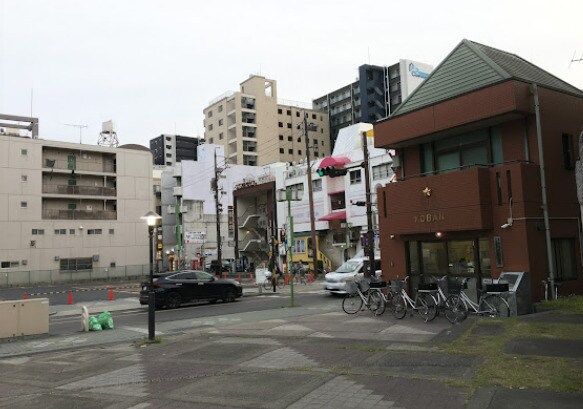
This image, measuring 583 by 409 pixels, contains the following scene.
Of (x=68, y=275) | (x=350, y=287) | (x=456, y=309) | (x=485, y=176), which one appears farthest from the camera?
(x=68, y=275)

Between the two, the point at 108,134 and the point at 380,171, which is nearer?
the point at 380,171

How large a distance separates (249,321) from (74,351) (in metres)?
5.56

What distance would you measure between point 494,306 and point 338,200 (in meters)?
32.2

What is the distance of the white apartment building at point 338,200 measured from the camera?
4066 cm

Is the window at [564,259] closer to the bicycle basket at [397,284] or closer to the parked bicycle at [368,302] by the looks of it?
the bicycle basket at [397,284]

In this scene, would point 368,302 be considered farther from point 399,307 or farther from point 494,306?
point 494,306

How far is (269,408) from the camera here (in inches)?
265

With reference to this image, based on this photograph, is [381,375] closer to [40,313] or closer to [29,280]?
[40,313]

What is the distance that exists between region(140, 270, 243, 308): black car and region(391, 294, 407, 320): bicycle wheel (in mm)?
11385

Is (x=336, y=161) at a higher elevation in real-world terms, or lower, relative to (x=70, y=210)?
higher

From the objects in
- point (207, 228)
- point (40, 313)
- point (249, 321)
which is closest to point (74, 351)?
point (40, 313)

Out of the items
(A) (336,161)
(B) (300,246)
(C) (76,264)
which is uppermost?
(A) (336,161)

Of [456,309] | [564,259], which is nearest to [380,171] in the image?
[564,259]

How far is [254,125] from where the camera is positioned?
9275 cm
